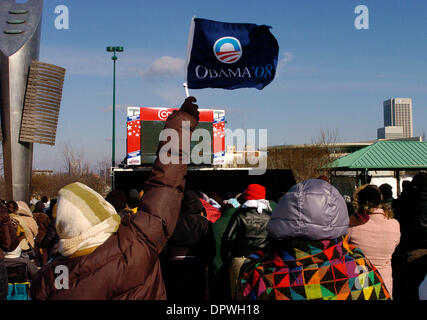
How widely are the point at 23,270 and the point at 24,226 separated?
2.31 meters

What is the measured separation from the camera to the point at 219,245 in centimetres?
612

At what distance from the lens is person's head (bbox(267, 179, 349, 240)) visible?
2.41 m

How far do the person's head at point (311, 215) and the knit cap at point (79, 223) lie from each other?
2.97ft

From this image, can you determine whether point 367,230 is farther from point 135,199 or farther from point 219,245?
point 135,199

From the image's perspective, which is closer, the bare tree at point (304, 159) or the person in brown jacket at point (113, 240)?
the person in brown jacket at point (113, 240)

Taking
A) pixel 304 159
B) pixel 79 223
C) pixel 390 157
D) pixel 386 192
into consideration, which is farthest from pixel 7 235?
pixel 304 159

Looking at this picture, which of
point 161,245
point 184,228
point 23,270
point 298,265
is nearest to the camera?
point 161,245

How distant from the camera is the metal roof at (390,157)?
20625 millimetres

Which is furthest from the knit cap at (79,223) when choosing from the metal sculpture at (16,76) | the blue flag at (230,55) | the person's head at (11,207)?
the metal sculpture at (16,76)

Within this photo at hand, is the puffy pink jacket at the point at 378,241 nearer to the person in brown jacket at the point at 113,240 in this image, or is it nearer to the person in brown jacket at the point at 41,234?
the person in brown jacket at the point at 113,240

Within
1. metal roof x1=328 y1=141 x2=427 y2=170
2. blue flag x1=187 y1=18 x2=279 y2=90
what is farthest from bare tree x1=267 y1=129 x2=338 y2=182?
blue flag x1=187 y1=18 x2=279 y2=90

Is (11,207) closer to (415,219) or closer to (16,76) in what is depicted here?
(415,219)

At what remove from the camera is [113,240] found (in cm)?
224
